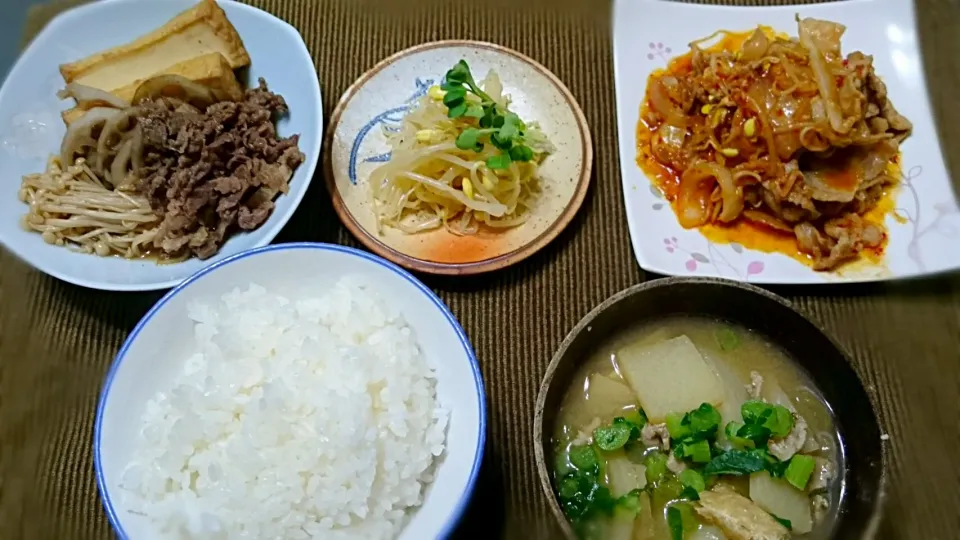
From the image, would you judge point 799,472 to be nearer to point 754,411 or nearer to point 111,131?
point 754,411

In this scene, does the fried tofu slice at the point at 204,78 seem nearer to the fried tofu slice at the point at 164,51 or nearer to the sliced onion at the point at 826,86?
the fried tofu slice at the point at 164,51

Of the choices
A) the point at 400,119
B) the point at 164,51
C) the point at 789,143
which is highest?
the point at 164,51

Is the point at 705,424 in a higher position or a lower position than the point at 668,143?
lower

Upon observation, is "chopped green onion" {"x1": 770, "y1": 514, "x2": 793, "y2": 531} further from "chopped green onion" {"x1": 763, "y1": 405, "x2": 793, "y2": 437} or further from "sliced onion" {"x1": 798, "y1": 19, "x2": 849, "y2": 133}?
"sliced onion" {"x1": 798, "y1": 19, "x2": 849, "y2": 133}

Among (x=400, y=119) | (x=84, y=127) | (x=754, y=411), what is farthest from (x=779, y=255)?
(x=84, y=127)

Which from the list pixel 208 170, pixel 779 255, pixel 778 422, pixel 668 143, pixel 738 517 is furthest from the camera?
pixel 668 143

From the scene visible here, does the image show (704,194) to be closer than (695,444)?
No

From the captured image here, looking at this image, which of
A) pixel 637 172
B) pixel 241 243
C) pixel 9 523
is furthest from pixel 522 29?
pixel 9 523

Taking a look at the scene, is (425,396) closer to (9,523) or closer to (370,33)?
(9,523)
